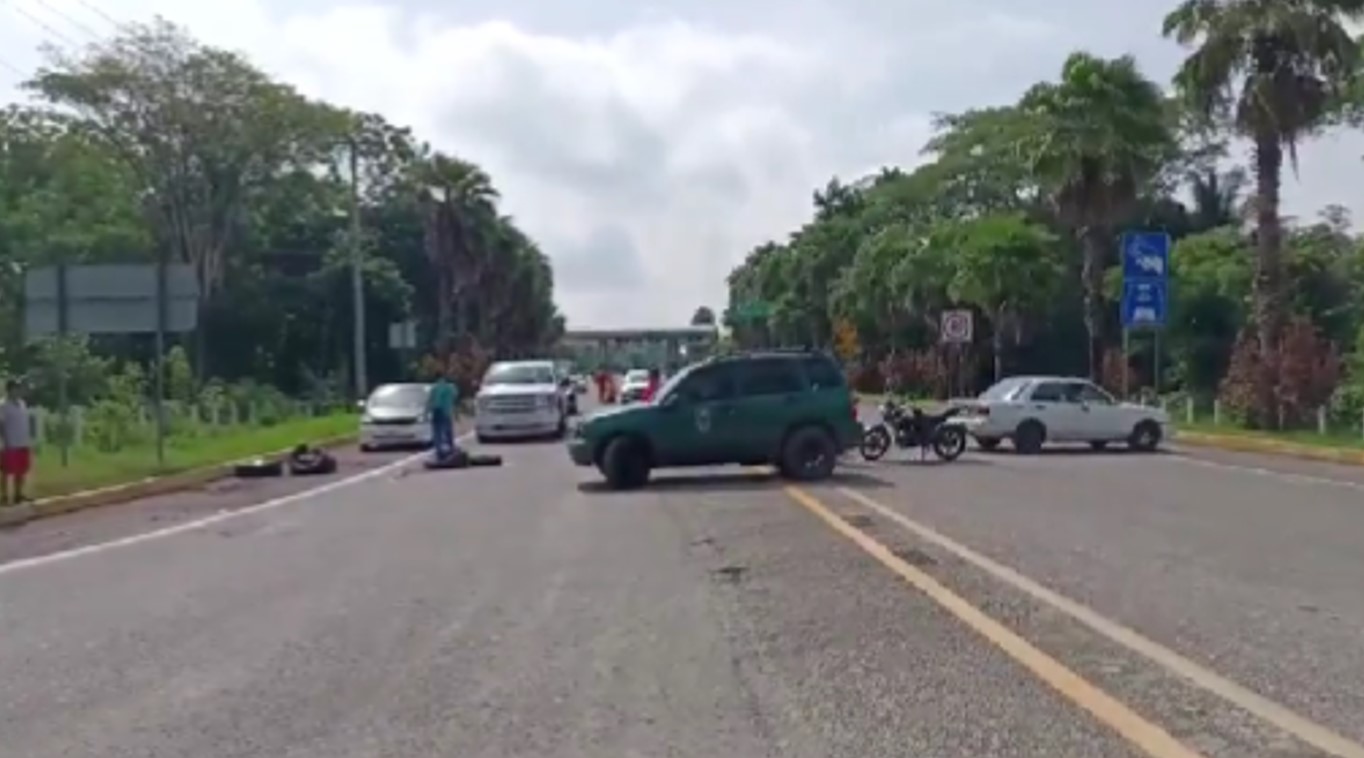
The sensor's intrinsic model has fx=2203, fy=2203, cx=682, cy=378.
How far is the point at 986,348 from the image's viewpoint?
85062mm

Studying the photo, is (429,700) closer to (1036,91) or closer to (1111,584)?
(1111,584)

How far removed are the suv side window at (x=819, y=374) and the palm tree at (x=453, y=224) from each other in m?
61.5

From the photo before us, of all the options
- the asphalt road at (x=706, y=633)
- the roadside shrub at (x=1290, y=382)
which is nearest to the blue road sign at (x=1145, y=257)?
the roadside shrub at (x=1290, y=382)

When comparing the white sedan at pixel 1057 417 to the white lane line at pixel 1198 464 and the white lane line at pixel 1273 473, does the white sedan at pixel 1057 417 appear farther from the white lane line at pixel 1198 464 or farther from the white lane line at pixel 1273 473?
the white lane line at pixel 1273 473

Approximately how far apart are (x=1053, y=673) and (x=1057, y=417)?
31264 mm

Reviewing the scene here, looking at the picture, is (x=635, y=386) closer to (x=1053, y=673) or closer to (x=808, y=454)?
(x=808, y=454)

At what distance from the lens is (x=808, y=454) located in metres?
32.4

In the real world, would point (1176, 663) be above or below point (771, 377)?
below

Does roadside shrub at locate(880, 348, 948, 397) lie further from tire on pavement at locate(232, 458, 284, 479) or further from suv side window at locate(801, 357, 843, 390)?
suv side window at locate(801, 357, 843, 390)

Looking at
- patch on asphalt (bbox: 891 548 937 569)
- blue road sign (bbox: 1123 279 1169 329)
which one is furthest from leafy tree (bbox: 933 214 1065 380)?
patch on asphalt (bbox: 891 548 937 569)

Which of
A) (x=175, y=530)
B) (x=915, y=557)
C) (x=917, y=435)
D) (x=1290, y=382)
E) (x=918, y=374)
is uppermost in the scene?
(x=918, y=374)

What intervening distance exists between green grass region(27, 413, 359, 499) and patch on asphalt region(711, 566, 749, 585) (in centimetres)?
1529

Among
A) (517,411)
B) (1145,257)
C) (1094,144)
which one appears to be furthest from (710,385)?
(1094,144)

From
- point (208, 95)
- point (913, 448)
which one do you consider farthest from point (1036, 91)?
point (208, 95)
